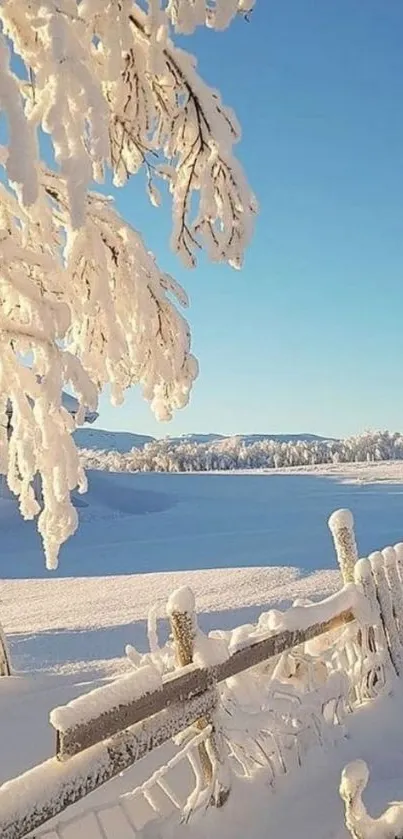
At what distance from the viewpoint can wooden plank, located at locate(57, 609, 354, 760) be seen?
2.44 metres

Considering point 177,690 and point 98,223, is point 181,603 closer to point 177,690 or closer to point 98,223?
point 177,690

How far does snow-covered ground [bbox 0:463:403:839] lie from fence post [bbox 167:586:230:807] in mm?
119

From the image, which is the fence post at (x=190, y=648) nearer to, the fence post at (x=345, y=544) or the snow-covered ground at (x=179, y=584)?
the snow-covered ground at (x=179, y=584)

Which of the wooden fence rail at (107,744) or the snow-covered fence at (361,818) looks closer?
the snow-covered fence at (361,818)

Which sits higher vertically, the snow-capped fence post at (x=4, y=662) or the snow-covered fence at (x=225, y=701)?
the snow-covered fence at (x=225, y=701)

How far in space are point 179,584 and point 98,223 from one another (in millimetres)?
7613

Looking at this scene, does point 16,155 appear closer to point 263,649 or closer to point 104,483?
point 263,649

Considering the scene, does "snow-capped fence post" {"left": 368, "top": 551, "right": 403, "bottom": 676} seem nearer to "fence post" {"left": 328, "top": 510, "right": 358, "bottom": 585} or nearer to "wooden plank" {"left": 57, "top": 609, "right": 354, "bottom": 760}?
"fence post" {"left": 328, "top": 510, "right": 358, "bottom": 585}

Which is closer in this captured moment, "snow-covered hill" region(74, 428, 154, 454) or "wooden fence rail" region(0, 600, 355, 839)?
"wooden fence rail" region(0, 600, 355, 839)

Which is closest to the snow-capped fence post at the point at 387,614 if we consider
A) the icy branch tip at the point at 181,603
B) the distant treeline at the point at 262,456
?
the icy branch tip at the point at 181,603

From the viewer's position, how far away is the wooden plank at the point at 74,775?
86.4 inches

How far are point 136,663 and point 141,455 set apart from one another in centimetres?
6408

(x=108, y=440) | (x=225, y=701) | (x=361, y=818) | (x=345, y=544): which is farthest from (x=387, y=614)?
(x=108, y=440)

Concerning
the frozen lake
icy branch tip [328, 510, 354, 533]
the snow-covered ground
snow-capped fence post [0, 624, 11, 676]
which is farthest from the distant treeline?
icy branch tip [328, 510, 354, 533]
